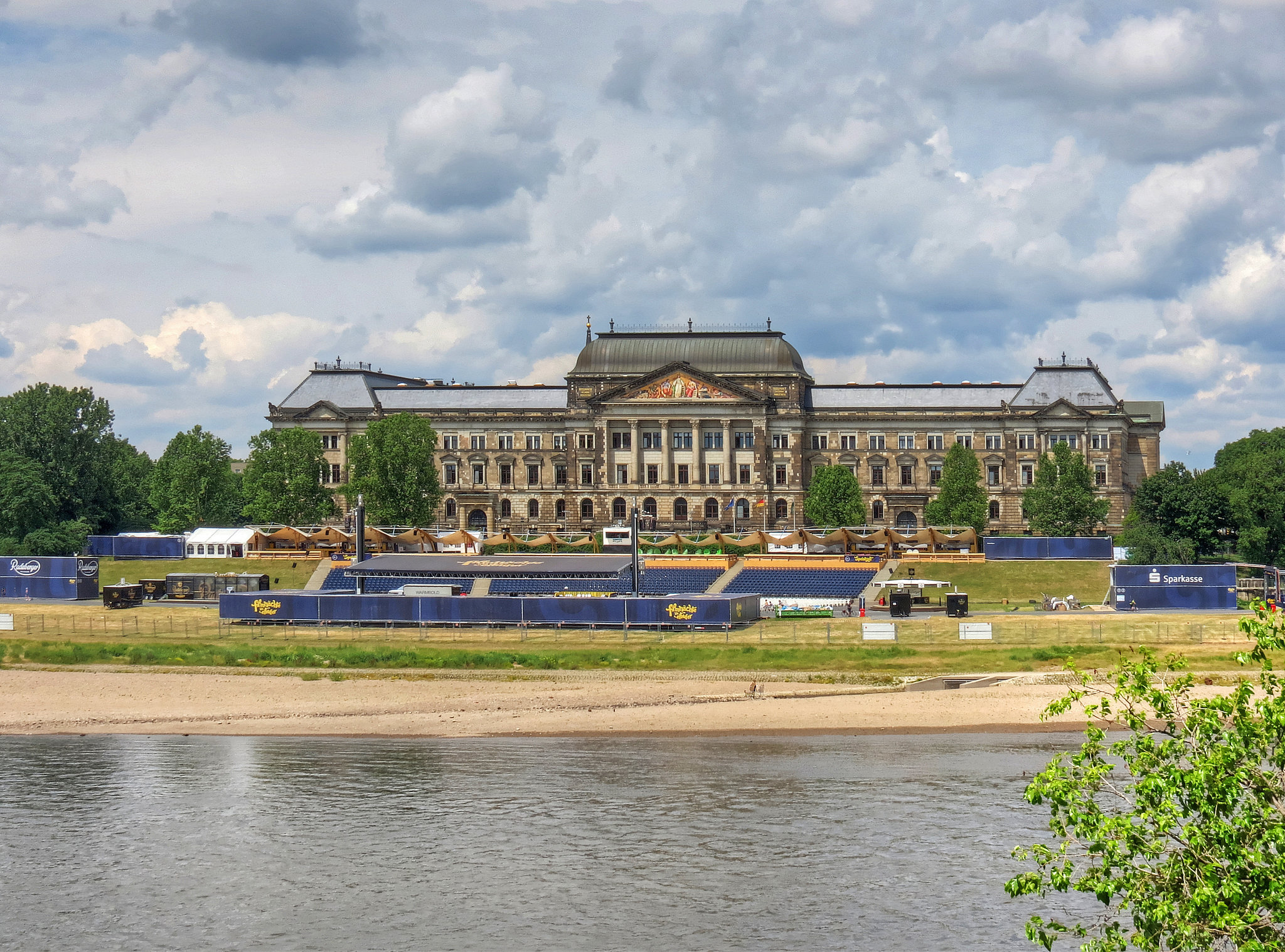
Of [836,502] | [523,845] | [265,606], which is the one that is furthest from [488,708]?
[836,502]

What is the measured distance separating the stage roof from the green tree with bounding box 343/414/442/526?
3852 cm

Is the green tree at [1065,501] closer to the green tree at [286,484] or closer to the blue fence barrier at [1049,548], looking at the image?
the blue fence barrier at [1049,548]

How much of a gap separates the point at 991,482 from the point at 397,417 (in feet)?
251

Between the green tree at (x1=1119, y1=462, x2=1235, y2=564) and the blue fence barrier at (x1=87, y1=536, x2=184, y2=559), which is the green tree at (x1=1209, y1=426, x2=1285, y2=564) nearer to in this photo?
the green tree at (x1=1119, y1=462, x2=1235, y2=564)

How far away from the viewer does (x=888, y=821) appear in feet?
123

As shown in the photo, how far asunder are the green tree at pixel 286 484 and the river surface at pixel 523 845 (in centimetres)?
8813

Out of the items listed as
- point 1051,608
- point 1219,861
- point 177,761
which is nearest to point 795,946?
point 1219,861

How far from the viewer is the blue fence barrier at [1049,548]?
10975 cm

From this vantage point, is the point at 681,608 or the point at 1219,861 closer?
the point at 1219,861

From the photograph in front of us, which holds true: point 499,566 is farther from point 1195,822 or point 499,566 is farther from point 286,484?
point 1195,822

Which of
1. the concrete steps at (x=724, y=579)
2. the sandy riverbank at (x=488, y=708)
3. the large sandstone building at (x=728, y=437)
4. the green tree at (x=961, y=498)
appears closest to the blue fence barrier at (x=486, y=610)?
the concrete steps at (x=724, y=579)

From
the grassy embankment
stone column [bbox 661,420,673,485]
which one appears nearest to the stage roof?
the grassy embankment

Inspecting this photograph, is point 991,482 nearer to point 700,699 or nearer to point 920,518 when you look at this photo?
point 920,518

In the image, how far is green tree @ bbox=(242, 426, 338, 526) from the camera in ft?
450
